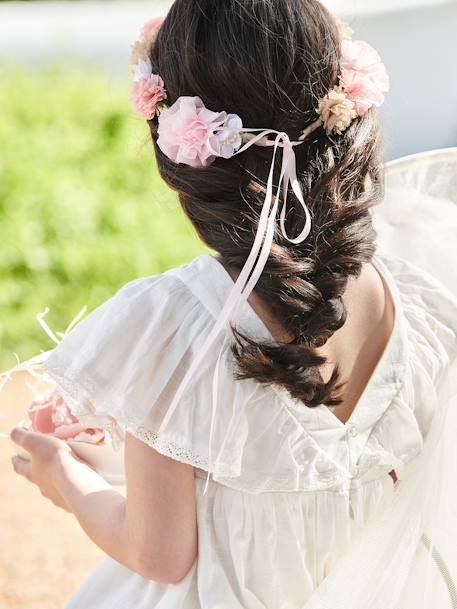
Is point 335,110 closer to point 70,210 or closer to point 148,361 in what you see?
point 148,361

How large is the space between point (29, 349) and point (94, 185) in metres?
1.01

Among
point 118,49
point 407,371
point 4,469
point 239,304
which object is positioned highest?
point 239,304

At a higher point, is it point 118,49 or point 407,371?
point 407,371

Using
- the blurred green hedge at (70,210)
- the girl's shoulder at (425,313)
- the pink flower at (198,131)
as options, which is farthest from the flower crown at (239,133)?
the blurred green hedge at (70,210)

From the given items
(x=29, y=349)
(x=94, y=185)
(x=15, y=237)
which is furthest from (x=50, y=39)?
(x=29, y=349)

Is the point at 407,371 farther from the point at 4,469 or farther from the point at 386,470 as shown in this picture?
the point at 4,469

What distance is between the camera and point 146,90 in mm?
1221

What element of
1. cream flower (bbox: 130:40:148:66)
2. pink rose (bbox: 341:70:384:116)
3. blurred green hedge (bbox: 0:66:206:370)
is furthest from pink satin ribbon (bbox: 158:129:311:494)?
blurred green hedge (bbox: 0:66:206:370)

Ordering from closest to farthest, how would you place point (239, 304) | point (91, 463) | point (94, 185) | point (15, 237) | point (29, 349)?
point (239, 304) < point (91, 463) < point (29, 349) < point (15, 237) < point (94, 185)

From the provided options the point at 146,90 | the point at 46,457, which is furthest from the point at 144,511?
the point at 146,90

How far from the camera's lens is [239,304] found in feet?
3.81

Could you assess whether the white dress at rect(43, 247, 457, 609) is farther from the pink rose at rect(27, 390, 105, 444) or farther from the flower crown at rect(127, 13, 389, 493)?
the pink rose at rect(27, 390, 105, 444)

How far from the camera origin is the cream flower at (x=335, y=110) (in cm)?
117

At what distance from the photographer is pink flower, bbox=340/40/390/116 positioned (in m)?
1.23
